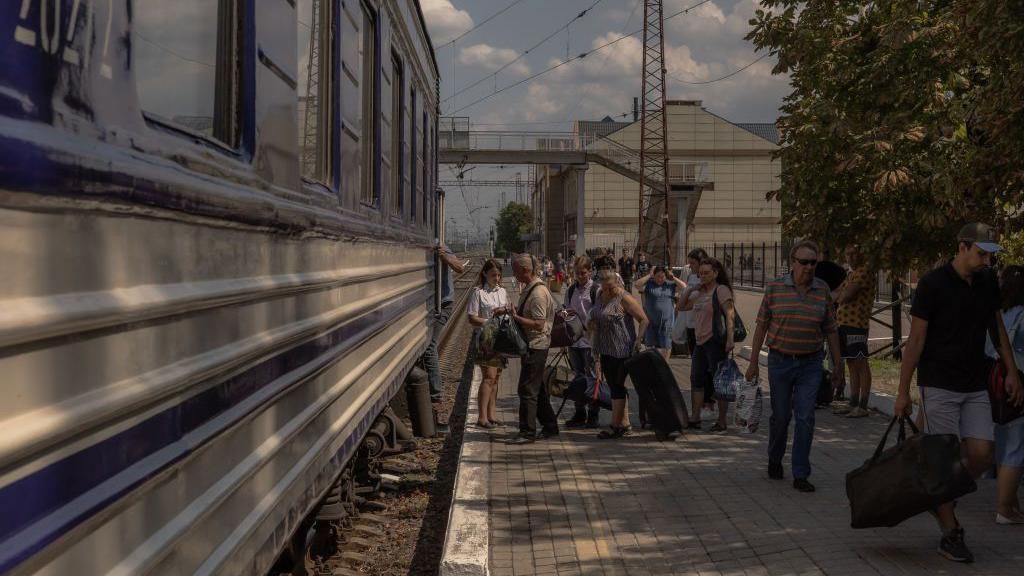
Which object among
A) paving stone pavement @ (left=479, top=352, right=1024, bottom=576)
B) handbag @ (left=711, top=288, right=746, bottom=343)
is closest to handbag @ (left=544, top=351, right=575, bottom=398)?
paving stone pavement @ (left=479, top=352, right=1024, bottom=576)

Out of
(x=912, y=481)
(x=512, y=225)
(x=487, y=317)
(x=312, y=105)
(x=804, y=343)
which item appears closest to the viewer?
(x=312, y=105)

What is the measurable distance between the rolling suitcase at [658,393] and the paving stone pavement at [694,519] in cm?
18

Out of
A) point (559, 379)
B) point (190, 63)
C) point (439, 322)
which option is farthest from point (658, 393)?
point (190, 63)

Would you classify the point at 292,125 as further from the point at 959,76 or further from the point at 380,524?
the point at 959,76

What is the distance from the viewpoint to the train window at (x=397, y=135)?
706 cm

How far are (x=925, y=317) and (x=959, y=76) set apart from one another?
4.07 meters

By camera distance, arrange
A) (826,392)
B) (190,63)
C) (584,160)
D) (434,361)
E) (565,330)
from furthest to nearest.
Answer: (584,160)
(434,361)
(826,392)
(565,330)
(190,63)

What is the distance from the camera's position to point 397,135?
7.37 metres

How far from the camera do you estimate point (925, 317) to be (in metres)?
5.98

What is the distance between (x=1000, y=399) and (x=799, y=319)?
151cm

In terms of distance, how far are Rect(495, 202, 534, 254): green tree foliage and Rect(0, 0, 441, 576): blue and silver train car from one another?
110m

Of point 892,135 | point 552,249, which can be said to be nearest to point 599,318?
point 892,135

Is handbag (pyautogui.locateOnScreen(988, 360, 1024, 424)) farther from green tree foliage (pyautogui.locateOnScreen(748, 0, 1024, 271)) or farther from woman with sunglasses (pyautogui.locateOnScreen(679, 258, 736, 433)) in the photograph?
woman with sunglasses (pyautogui.locateOnScreen(679, 258, 736, 433))

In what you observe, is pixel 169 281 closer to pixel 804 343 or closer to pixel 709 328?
pixel 804 343
